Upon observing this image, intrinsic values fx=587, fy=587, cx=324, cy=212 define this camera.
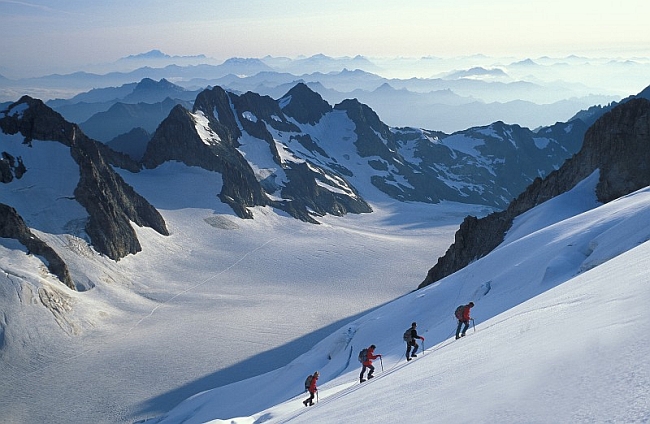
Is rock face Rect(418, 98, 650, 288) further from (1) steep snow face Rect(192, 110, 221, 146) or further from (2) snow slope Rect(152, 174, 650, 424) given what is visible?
(1) steep snow face Rect(192, 110, 221, 146)

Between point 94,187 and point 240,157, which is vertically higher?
point 240,157

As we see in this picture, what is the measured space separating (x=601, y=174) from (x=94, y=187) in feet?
234

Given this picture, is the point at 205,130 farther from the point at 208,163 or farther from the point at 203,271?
the point at 203,271

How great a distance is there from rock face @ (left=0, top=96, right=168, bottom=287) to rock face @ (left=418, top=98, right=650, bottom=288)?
49128mm

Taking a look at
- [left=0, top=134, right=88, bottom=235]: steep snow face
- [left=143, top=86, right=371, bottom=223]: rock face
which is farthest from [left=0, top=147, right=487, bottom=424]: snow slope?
[left=143, top=86, right=371, bottom=223]: rock face

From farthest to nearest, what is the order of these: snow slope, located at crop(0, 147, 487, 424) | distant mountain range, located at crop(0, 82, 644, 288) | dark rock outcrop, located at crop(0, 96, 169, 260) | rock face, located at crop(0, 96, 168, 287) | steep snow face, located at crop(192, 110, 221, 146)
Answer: steep snow face, located at crop(192, 110, 221, 146), distant mountain range, located at crop(0, 82, 644, 288), dark rock outcrop, located at crop(0, 96, 169, 260), rock face, located at crop(0, 96, 168, 287), snow slope, located at crop(0, 147, 487, 424)

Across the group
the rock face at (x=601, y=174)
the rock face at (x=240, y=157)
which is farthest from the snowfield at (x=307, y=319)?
the rock face at (x=240, y=157)

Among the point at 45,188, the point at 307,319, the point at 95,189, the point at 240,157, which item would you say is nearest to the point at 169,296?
the point at 307,319

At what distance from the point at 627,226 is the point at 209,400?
104ft

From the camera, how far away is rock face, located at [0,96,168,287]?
8900 centimetres

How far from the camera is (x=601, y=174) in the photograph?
57688mm

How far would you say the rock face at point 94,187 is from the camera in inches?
3504

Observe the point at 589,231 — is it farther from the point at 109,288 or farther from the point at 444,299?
the point at 109,288

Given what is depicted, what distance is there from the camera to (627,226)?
29438 millimetres
